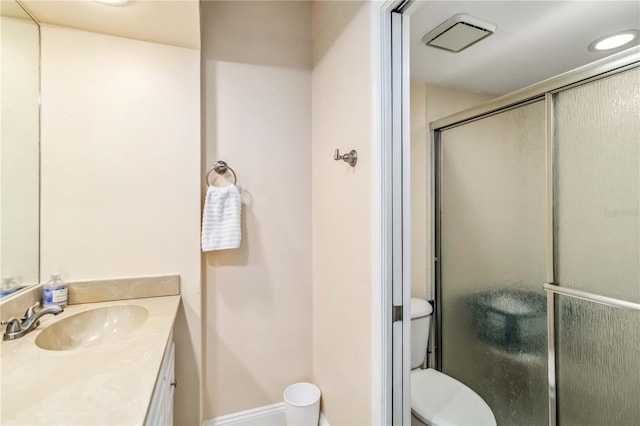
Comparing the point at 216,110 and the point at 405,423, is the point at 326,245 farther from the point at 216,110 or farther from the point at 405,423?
the point at 216,110

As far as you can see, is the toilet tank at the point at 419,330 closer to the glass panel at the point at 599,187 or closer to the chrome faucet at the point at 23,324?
the glass panel at the point at 599,187

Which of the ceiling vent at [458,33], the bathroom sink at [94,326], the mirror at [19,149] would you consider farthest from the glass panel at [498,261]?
the mirror at [19,149]

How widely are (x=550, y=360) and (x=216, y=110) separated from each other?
2.29 m

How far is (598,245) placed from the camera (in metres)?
1.40

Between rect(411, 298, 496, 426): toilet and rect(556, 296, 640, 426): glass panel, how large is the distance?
47 centimetres

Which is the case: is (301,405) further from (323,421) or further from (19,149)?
(19,149)

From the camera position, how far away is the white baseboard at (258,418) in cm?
163

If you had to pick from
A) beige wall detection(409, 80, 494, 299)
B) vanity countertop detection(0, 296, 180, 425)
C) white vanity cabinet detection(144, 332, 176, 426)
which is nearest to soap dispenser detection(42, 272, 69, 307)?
vanity countertop detection(0, 296, 180, 425)

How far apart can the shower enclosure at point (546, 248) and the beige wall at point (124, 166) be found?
1.66 meters

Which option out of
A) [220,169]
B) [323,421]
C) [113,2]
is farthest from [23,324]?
[323,421]

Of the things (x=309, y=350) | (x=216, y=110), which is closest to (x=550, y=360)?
(x=309, y=350)

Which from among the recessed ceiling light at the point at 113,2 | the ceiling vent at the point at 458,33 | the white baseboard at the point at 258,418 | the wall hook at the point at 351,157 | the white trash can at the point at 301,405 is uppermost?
the ceiling vent at the point at 458,33

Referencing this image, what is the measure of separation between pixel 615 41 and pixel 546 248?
1.08m

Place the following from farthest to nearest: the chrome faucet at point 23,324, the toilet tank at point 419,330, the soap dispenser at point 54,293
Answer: the toilet tank at point 419,330 < the soap dispenser at point 54,293 < the chrome faucet at point 23,324
